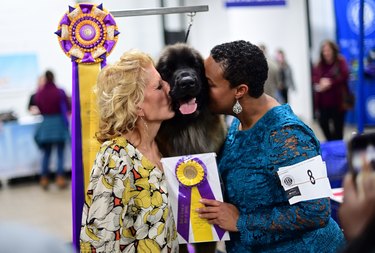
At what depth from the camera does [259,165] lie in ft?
5.21

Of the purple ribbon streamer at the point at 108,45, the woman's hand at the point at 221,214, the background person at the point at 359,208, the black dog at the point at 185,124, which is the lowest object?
the woman's hand at the point at 221,214

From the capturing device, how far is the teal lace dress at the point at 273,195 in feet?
5.05

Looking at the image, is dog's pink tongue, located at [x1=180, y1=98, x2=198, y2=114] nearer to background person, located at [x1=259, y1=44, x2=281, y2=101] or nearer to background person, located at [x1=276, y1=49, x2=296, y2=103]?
background person, located at [x1=259, y1=44, x2=281, y2=101]

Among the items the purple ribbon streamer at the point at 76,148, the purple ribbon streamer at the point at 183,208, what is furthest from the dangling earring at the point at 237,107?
the purple ribbon streamer at the point at 76,148

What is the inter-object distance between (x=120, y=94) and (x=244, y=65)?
0.38 meters

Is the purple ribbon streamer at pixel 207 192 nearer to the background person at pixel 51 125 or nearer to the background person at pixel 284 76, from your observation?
the background person at pixel 51 125

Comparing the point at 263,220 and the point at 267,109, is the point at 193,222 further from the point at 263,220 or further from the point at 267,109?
the point at 267,109

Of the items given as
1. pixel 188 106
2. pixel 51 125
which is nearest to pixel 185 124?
pixel 188 106

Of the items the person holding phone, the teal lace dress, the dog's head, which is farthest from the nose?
the person holding phone

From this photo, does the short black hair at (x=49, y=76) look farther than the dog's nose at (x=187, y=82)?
Yes

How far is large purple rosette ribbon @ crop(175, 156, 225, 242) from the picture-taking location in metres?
1.66

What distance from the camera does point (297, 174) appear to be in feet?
4.98

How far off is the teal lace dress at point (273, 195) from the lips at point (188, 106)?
0.61 feet

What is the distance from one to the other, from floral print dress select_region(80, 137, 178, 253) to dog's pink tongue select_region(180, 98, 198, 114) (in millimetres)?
248
